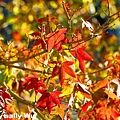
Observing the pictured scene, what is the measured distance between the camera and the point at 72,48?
1456mm

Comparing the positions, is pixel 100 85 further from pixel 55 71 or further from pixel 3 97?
pixel 3 97

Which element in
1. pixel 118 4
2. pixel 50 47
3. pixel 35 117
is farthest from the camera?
pixel 118 4

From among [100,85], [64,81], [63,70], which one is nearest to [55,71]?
[63,70]

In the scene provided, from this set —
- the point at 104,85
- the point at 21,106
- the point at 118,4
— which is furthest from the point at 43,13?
the point at 104,85

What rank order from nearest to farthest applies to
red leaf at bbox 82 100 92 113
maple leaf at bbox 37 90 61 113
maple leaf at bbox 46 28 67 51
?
maple leaf at bbox 46 28 67 51 < maple leaf at bbox 37 90 61 113 < red leaf at bbox 82 100 92 113

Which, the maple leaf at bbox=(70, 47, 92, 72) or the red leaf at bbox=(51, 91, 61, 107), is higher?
the maple leaf at bbox=(70, 47, 92, 72)

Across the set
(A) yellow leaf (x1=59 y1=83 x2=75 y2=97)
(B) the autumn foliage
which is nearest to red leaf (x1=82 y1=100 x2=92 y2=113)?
(B) the autumn foliage

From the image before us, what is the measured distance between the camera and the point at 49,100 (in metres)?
1.48

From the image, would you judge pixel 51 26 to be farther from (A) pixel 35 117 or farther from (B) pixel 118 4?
(B) pixel 118 4

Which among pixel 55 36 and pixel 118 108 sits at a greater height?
pixel 55 36

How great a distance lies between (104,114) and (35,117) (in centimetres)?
27

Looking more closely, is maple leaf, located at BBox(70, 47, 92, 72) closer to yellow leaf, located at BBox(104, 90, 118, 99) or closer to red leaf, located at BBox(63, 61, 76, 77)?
red leaf, located at BBox(63, 61, 76, 77)

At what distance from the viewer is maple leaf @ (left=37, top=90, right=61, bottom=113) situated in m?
1.47

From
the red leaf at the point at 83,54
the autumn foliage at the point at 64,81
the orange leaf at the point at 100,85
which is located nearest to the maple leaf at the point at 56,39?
the autumn foliage at the point at 64,81
